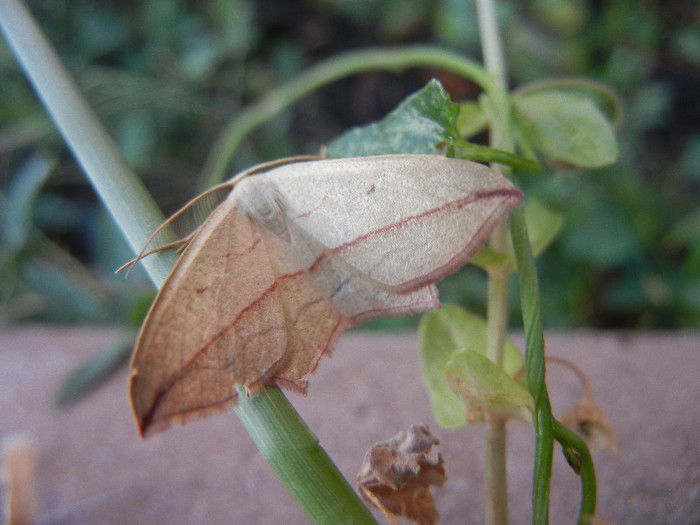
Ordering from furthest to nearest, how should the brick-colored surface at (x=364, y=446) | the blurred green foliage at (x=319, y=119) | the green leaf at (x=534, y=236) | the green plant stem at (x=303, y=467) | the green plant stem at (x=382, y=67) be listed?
the blurred green foliage at (x=319, y=119)
the brick-colored surface at (x=364, y=446)
the green plant stem at (x=382, y=67)
the green leaf at (x=534, y=236)
the green plant stem at (x=303, y=467)

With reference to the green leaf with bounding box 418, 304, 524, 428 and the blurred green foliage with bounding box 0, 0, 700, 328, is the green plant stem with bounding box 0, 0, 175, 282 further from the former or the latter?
the blurred green foliage with bounding box 0, 0, 700, 328

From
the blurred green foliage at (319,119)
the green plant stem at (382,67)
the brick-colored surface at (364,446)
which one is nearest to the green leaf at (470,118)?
the green plant stem at (382,67)

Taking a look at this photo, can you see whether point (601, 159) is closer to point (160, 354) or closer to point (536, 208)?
point (536, 208)

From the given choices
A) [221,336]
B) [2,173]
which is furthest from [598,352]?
[2,173]

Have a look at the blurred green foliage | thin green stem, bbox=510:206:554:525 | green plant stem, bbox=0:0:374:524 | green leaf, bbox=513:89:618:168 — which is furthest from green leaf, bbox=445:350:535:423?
the blurred green foliage

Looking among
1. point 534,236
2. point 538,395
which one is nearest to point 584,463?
point 538,395

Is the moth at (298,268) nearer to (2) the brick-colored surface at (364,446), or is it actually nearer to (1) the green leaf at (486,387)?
(1) the green leaf at (486,387)
